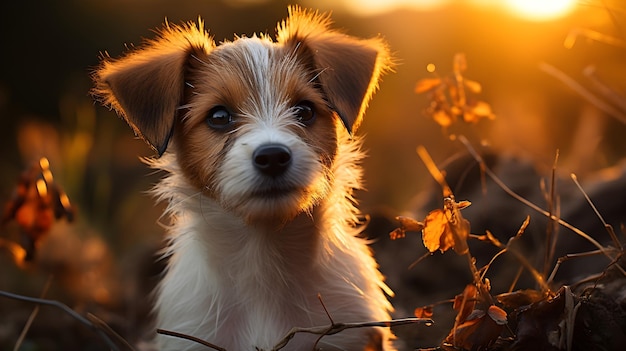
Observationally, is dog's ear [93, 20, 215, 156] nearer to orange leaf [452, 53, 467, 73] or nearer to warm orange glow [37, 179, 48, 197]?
warm orange glow [37, 179, 48, 197]

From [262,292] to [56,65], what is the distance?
1358 cm

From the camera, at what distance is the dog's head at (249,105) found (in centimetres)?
330

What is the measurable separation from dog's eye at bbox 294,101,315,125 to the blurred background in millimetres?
700

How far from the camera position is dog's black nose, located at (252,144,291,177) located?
3137 mm

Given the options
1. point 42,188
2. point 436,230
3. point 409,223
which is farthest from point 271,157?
point 42,188

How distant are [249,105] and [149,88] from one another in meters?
0.50

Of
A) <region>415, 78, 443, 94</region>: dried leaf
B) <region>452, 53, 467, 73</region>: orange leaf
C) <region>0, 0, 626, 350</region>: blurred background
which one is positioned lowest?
<region>0, 0, 626, 350</region>: blurred background

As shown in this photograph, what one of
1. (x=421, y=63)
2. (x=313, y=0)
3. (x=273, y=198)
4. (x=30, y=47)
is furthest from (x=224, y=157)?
(x=30, y=47)

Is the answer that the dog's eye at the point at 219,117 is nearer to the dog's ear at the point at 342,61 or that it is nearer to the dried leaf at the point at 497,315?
the dog's ear at the point at 342,61

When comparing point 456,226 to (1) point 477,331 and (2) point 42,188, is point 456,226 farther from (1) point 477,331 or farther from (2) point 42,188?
(2) point 42,188

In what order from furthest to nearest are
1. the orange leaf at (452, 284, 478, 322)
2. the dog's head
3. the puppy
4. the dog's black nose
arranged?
the puppy → the dog's head → the dog's black nose → the orange leaf at (452, 284, 478, 322)

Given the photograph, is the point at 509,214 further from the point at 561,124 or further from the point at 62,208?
the point at 561,124

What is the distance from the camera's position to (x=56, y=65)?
1578cm

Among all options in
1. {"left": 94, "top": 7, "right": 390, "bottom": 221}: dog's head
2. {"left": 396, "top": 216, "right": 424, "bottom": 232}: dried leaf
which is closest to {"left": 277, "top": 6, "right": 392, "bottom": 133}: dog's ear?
{"left": 94, "top": 7, "right": 390, "bottom": 221}: dog's head
